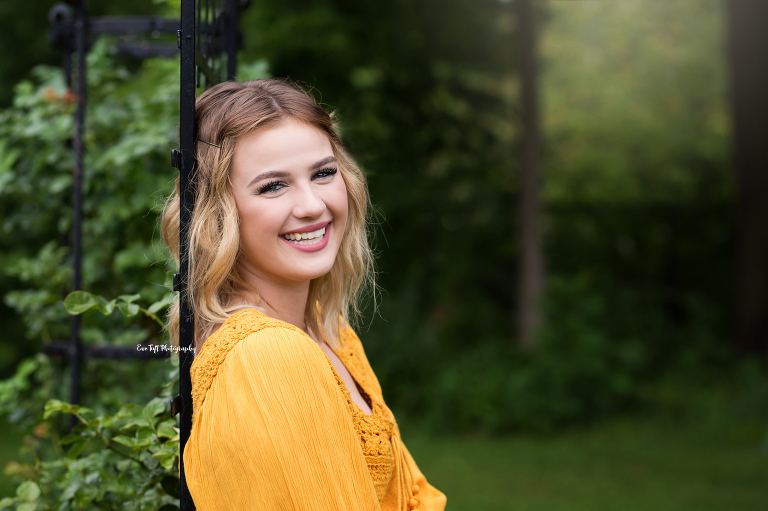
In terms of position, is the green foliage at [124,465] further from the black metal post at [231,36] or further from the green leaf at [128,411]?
the black metal post at [231,36]

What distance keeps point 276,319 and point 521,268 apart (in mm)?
5728

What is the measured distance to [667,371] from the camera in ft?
23.2

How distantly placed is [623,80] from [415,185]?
21.4ft

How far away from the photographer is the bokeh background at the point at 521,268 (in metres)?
5.38

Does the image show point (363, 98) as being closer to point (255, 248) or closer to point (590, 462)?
point (590, 462)

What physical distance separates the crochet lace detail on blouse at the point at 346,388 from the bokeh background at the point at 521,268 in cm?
330

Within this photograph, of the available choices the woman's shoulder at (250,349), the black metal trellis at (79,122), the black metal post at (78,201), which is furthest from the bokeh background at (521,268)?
the woman's shoulder at (250,349)

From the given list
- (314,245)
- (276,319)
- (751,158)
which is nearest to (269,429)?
(276,319)

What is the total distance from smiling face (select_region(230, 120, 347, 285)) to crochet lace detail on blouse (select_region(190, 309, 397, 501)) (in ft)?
0.44

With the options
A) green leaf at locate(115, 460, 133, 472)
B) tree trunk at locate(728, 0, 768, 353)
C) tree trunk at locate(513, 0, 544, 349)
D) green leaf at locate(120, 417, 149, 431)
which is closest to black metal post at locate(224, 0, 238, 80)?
green leaf at locate(120, 417, 149, 431)

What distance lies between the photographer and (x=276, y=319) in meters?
1.30

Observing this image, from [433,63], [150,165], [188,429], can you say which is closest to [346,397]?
[188,429]

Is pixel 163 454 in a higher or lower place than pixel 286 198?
lower

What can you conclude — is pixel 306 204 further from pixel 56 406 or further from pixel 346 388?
pixel 56 406
